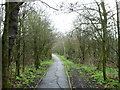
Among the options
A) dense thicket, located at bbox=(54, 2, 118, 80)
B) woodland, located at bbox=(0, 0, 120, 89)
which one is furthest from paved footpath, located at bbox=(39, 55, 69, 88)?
dense thicket, located at bbox=(54, 2, 118, 80)

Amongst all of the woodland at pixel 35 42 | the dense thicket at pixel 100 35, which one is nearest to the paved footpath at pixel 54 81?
the woodland at pixel 35 42

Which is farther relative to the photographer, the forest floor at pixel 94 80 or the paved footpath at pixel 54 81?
the paved footpath at pixel 54 81

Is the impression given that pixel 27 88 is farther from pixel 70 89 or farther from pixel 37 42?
pixel 37 42

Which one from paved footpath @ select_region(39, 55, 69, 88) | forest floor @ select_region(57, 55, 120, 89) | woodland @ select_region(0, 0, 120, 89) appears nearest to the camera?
woodland @ select_region(0, 0, 120, 89)

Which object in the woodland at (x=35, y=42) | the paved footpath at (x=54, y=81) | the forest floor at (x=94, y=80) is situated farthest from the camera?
the paved footpath at (x=54, y=81)

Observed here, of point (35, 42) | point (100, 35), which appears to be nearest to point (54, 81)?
point (100, 35)

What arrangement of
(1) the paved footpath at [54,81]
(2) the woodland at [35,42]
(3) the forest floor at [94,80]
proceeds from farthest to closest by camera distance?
(1) the paved footpath at [54,81] < (3) the forest floor at [94,80] < (2) the woodland at [35,42]

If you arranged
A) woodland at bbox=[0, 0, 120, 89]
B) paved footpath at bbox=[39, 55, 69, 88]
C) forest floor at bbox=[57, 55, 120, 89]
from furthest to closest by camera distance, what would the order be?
paved footpath at bbox=[39, 55, 69, 88] → forest floor at bbox=[57, 55, 120, 89] → woodland at bbox=[0, 0, 120, 89]

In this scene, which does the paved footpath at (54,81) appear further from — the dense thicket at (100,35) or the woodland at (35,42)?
the dense thicket at (100,35)

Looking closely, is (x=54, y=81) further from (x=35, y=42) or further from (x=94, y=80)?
(x=35, y=42)

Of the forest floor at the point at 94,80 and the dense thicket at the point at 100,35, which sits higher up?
the dense thicket at the point at 100,35

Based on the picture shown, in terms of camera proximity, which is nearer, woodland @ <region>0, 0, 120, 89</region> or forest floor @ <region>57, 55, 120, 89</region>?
woodland @ <region>0, 0, 120, 89</region>

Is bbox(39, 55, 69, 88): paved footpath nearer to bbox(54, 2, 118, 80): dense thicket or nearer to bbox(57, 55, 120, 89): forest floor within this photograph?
bbox(57, 55, 120, 89): forest floor

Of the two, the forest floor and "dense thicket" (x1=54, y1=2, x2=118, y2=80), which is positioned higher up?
"dense thicket" (x1=54, y1=2, x2=118, y2=80)
